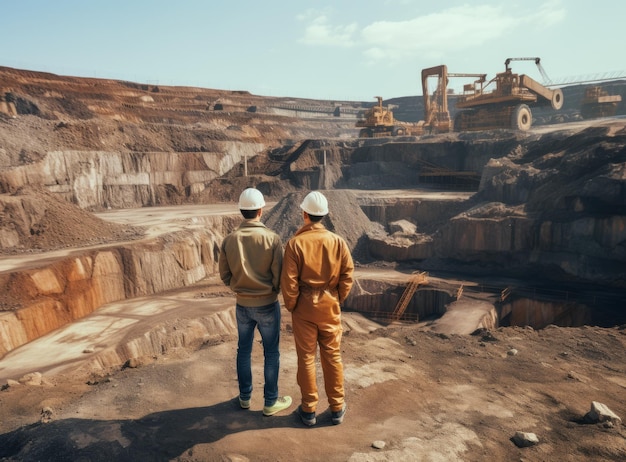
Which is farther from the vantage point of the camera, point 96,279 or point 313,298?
point 96,279

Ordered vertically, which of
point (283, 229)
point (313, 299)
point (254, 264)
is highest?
point (254, 264)

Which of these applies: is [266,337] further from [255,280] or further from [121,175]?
[121,175]

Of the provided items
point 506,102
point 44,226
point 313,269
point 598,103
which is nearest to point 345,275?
point 313,269

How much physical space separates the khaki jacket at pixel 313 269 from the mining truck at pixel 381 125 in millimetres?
37114

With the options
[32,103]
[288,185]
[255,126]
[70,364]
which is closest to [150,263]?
[70,364]

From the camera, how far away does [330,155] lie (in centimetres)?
3641

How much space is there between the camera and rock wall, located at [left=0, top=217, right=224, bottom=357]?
12055 millimetres

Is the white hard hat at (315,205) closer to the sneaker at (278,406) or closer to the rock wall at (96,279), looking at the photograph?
the sneaker at (278,406)

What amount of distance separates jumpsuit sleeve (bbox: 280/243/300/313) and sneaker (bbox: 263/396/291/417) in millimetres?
1206

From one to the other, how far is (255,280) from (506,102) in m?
33.0

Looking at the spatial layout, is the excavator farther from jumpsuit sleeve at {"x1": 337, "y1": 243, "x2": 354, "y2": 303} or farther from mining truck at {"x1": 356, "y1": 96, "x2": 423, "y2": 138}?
jumpsuit sleeve at {"x1": 337, "y1": 243, "x2": 354, "y2": 303}

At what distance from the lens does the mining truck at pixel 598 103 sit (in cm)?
3975

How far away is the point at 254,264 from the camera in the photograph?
415cm

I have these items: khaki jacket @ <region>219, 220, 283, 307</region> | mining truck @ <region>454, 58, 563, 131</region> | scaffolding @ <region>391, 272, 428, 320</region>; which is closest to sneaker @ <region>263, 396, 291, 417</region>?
khaki jacket @ <region>219, 220, 283, 307</region>
